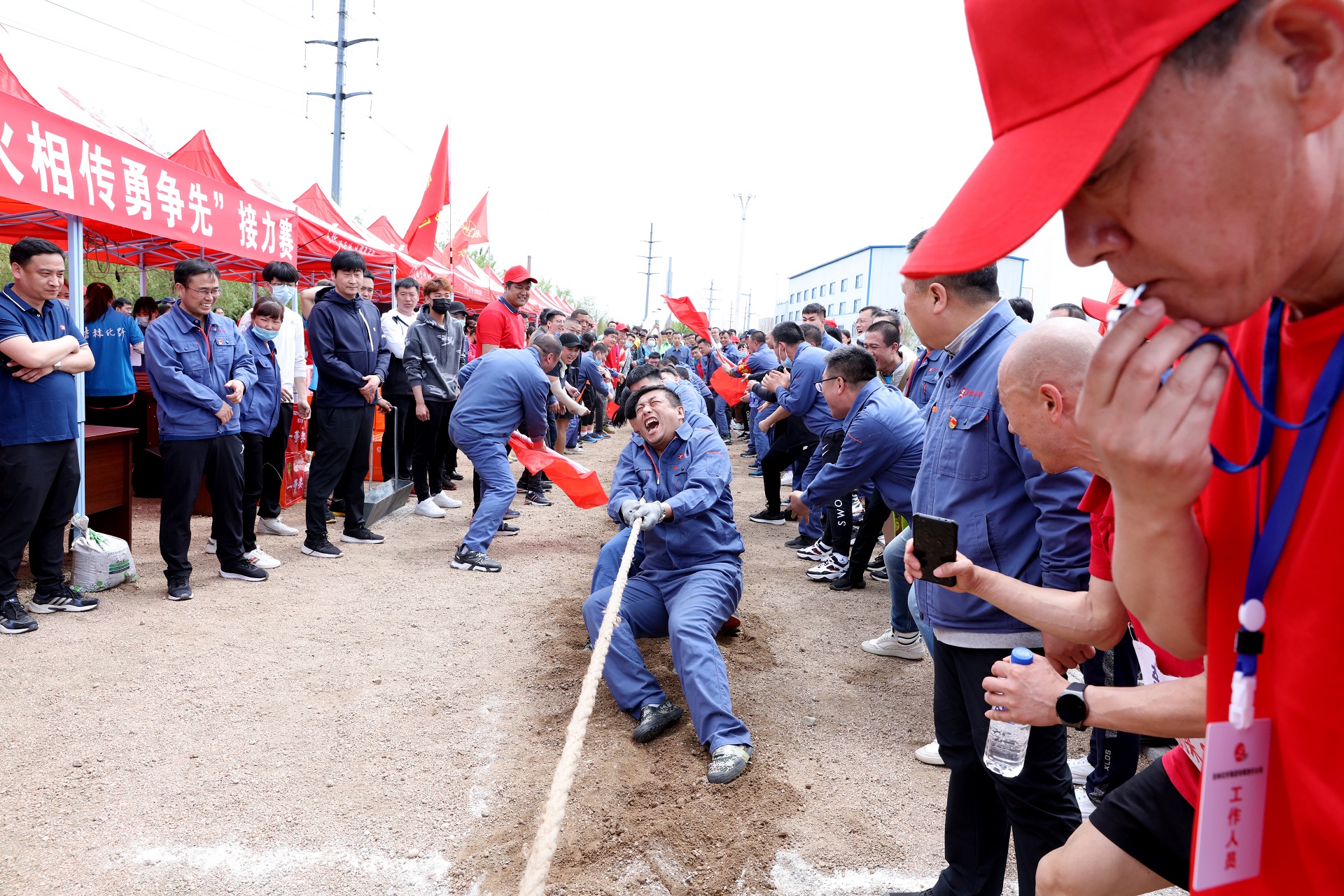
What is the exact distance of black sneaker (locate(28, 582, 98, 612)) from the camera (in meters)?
4.80

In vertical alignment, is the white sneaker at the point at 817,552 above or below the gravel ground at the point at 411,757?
above

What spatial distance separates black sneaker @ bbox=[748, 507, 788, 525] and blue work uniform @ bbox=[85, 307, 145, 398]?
19.7 ft

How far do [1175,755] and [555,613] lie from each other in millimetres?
4351

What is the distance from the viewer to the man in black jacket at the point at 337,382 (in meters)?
6.46

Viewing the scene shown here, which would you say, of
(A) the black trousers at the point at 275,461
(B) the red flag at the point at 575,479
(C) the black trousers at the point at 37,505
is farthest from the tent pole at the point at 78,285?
(B) the red flag at the point at 575,479

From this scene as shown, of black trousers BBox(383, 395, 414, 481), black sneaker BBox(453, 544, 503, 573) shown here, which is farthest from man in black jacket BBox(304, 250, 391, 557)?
black trousers BBox(383, 395, 414, 481)

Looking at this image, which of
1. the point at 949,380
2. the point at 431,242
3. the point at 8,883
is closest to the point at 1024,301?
the point at 949,380

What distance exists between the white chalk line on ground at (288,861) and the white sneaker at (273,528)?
186 inches

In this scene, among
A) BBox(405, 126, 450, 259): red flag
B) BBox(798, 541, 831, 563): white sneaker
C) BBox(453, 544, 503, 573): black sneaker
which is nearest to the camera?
BBox(453, 544, 503, 573): black sneaker

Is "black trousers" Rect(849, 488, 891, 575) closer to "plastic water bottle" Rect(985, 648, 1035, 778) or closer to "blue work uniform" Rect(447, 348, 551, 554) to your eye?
"blue work uniform" Rect(447, 348, 551, 554)

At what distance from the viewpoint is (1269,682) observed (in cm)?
74

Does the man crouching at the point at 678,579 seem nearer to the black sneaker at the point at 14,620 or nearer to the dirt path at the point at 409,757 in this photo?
the dirt path at the point at 409,757

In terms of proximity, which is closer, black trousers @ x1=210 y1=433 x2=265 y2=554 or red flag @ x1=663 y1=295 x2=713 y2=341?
black trousers @ x1=210 y1=433 x2=265 y2=554

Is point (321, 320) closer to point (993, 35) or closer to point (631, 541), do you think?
point (631, 541)
